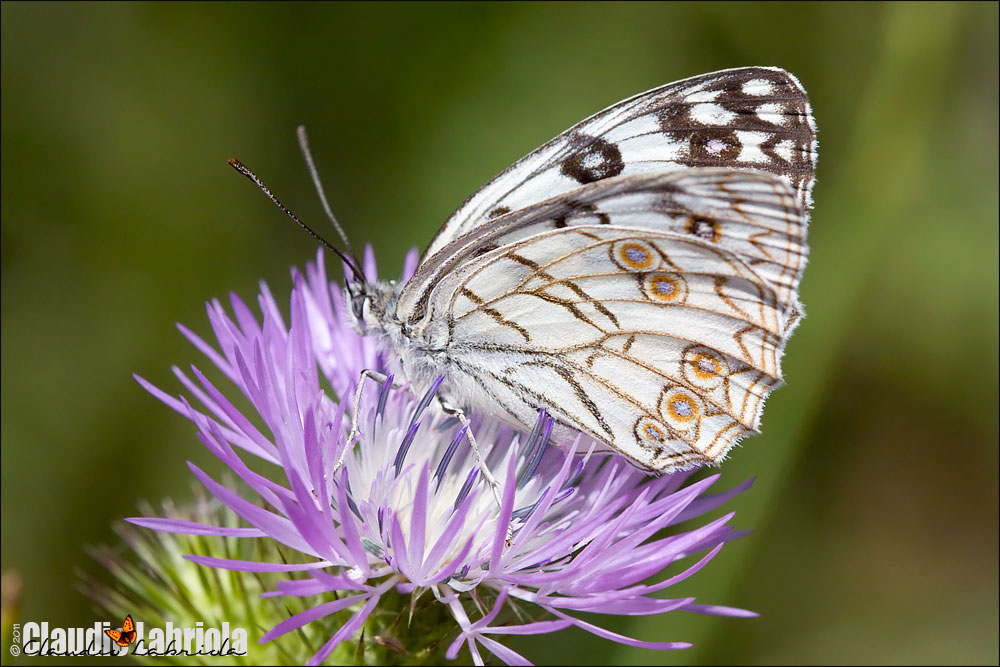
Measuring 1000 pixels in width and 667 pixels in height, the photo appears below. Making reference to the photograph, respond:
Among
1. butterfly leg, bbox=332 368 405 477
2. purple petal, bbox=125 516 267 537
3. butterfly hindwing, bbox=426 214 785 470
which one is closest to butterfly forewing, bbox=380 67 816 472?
butterfly hindwing, bbox=426 214 785 470

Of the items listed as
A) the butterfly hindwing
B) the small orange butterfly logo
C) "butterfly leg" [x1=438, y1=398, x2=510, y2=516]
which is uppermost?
the butterfly hindwing

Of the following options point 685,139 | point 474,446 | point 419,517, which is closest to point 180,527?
point 419,517

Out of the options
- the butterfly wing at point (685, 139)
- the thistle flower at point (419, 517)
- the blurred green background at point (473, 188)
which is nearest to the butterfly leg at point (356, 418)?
the thistle flower at point (419, 517)

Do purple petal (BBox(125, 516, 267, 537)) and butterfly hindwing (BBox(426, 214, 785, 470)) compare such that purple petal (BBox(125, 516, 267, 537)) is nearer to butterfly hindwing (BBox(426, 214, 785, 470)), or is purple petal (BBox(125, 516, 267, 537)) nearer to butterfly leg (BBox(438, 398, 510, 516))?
butterfly leg (BBox(438, 398, 510, 516))

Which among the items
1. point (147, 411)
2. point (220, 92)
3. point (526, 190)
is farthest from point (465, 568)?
point (220, 92)

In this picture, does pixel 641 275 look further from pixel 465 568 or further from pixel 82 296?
pixel 82 296

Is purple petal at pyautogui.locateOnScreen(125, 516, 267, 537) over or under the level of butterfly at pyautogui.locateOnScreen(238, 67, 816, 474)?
under
